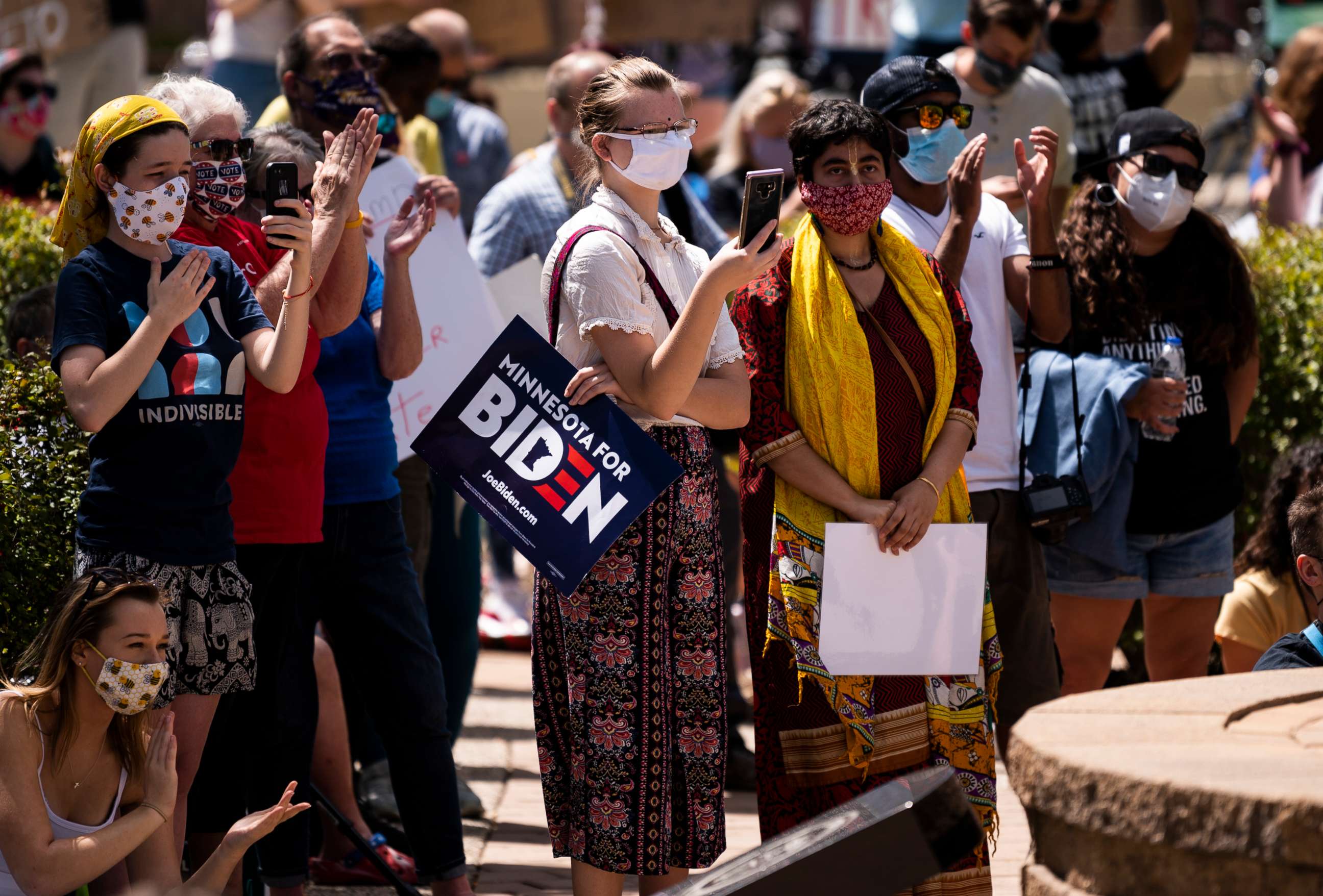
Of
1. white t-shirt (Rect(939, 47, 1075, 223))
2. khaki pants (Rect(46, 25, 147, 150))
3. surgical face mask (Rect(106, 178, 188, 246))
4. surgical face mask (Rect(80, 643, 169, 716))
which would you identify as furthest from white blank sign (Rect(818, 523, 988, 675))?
khaki pants (Rect(46, 25, 147, 150))

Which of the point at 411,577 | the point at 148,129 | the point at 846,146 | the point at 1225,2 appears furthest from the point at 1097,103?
the point at 1225,2

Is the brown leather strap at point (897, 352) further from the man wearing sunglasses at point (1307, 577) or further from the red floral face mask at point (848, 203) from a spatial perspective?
the man wearing sunglasses at point (1307, 577)

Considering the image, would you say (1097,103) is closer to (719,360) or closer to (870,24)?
(719,360)

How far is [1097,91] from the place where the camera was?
7.06 metres

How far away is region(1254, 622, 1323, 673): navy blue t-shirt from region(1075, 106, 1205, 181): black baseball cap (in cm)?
150

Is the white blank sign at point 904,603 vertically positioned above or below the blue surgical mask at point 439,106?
below

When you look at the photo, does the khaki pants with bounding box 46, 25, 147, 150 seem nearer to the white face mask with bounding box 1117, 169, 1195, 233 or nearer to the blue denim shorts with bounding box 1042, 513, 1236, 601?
the white face mask with bounding box 1117, 169, 1195, 233

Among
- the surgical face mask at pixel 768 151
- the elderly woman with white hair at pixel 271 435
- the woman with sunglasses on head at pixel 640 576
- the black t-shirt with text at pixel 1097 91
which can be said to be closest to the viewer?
the woman with sunglasses on head at pixel 640 576

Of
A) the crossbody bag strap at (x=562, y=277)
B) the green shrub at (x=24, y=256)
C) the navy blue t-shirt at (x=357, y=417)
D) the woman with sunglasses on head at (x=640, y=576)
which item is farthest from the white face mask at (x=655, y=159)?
the green shrub at (x=24, y=256)

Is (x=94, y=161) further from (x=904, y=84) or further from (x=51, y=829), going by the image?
(x=904, y=84)

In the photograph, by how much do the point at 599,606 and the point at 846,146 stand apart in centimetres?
121

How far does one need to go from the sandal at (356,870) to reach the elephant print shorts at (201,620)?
113cm

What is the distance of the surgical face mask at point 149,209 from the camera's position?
3404 mm

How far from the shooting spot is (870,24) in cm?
1203
